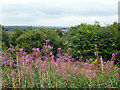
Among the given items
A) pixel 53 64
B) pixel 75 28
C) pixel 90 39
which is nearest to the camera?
pixel 53 64

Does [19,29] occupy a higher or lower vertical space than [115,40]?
higher

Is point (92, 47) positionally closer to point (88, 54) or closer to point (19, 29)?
point (88, 54)

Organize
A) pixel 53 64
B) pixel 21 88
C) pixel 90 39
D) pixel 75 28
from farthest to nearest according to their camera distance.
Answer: pixel 75 28 → pixel 90 39 → pixel 53 64 → pixel 21 88

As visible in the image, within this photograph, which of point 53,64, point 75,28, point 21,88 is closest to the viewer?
point 21,88

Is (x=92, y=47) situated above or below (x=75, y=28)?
below

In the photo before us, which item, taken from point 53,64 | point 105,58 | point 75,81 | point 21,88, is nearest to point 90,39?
point 105,58

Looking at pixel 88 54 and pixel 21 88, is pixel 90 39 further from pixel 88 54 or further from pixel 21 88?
pixel 21 88

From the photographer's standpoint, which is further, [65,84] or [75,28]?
[75,28]

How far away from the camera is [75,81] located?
374 cm

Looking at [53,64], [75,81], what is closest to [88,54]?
[53,64]

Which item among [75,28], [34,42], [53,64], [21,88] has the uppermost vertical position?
[75,28]

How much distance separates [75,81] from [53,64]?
1047mm

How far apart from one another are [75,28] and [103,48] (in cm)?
172

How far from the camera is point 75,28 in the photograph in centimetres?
706
